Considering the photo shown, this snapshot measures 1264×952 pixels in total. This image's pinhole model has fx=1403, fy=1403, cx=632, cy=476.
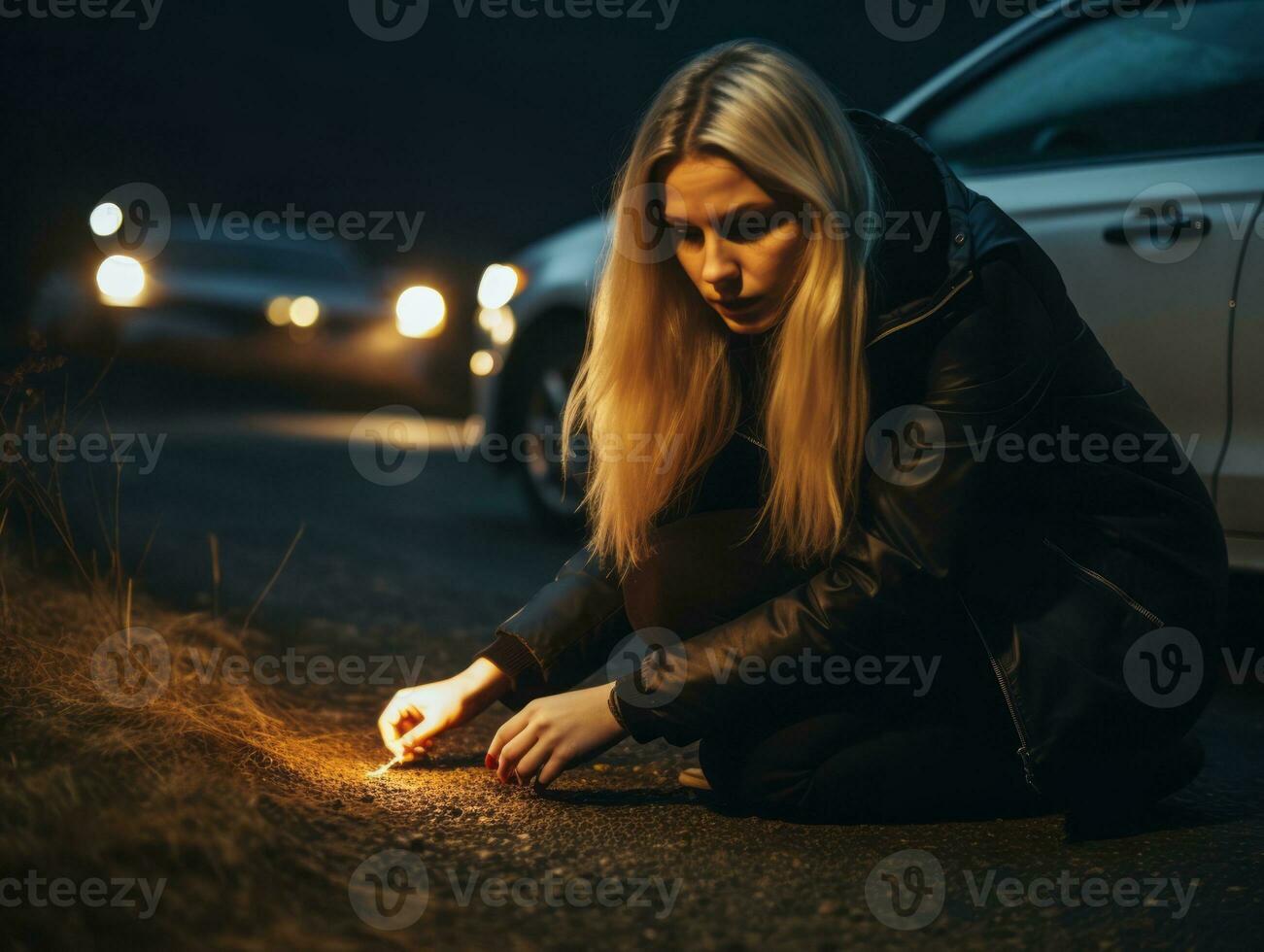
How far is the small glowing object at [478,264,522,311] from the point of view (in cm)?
549

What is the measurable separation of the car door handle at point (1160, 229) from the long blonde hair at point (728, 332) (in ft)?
4.92

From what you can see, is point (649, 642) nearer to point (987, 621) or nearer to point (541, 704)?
point (541, 704)

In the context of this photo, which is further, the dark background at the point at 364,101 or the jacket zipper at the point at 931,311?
the dark background at the point at 364,101

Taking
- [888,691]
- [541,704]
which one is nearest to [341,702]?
[541,704]

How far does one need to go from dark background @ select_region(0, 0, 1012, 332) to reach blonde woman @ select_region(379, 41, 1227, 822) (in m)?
9.99

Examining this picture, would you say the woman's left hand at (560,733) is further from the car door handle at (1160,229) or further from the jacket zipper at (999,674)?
the car door handle at (1160,229)

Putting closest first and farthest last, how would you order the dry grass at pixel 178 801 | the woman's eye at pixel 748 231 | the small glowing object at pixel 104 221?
the dry grass at pixel 178 801 < the woman's eye at pixel 748 231 < the small glowing object at pixel 104 221

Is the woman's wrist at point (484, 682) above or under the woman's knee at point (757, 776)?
above


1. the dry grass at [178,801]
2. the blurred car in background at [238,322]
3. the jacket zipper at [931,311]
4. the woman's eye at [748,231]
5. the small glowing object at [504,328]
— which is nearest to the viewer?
the dry grass at [178,801]

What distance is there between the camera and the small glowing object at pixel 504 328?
541 centimetres

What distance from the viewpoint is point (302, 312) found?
9.08 metres

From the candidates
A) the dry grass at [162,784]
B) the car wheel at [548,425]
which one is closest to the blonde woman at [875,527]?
the dry grass at [162,784]

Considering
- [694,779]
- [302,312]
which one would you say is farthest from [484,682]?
[302,312]

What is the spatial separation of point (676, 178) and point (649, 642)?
29.2 inches
